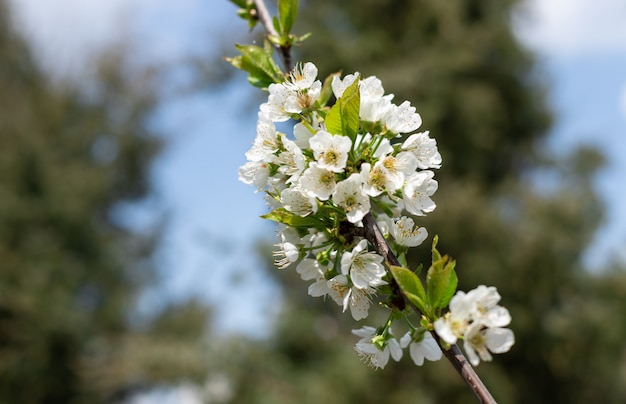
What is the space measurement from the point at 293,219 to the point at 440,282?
0.22 metres

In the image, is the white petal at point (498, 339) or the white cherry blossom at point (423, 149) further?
the white cherry blossom at point (423, 149)

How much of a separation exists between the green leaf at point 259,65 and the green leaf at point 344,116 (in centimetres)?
31

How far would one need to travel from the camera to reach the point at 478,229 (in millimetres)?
7285

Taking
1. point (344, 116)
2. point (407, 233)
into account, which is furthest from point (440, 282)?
point (344, 116)

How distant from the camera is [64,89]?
12945 mm

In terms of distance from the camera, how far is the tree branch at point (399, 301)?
0.59 metres

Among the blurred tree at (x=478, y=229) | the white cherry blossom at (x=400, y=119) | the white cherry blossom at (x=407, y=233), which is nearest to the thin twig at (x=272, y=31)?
the white cherry blossom at (x=400, y=119)

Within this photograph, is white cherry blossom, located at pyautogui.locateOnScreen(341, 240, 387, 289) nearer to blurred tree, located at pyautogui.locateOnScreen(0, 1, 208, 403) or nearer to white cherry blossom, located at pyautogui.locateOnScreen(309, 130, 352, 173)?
white cherry blossom, located at pyautogui.locateOnScreen(309, 130, 352, 173)

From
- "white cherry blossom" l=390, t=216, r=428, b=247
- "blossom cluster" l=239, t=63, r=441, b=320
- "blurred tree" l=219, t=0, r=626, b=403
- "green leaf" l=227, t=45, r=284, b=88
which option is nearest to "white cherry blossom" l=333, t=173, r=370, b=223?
"blossom cluster" l=239, t=63, r=441, b=320

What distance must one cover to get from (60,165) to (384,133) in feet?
39.8

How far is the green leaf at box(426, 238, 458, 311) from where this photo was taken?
2.23 feet

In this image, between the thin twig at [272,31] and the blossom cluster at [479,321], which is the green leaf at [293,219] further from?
the thin twig at [272,31]

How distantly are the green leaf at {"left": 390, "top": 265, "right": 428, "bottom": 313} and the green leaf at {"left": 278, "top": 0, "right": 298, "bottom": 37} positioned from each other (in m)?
0.58

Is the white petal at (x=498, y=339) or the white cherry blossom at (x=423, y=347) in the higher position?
the white cherry blossom at (x=423, y=347)
